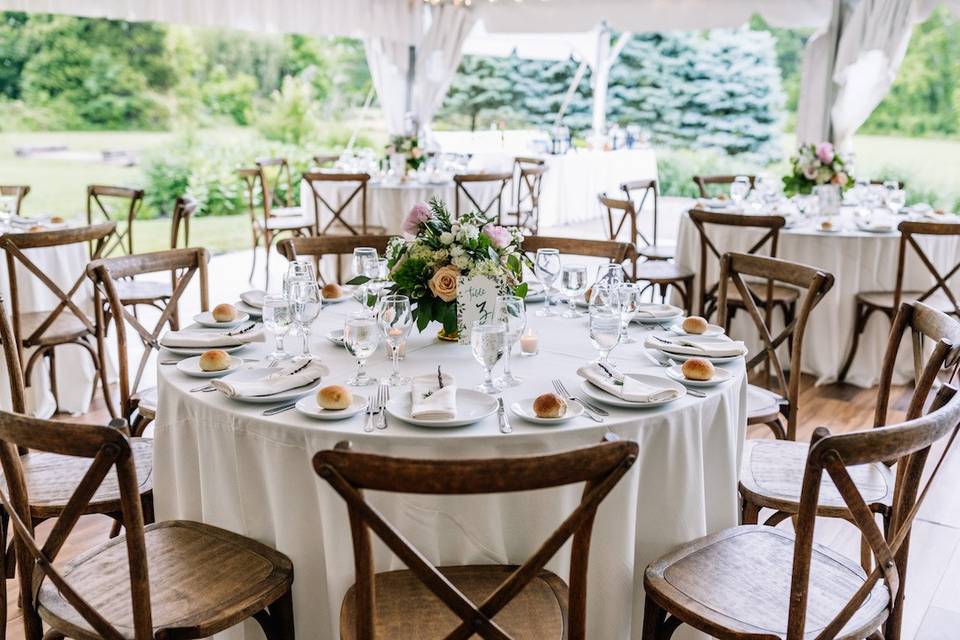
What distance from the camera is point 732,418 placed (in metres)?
2.03

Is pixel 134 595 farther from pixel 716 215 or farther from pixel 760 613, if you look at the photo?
pixel 716 215

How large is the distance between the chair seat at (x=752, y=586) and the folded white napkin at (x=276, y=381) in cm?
87

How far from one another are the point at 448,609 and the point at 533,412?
1.41 ft

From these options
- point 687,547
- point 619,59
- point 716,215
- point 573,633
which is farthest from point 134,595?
point 619,59

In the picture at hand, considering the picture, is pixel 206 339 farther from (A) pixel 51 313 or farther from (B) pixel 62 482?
(A) pixel 51 313

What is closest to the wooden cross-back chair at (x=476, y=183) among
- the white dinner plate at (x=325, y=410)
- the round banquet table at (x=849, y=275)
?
the round banquet table at (x=849, y=275)

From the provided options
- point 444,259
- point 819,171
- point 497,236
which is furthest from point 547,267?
point 819,171

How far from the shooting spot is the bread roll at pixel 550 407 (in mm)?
1759

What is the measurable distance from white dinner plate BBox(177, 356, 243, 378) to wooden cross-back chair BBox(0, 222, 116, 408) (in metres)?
1.17

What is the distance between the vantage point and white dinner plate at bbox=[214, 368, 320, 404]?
6.09 feet

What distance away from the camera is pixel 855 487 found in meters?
1.38

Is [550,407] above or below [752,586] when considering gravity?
above

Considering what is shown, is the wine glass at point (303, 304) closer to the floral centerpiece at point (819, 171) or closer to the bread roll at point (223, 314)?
the bread roll at point (223, 314)

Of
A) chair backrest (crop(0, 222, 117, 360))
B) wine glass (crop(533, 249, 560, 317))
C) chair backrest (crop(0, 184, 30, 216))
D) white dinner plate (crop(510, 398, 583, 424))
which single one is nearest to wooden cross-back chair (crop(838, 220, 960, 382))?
wine glass (crop(533, 249, 560, 317))
